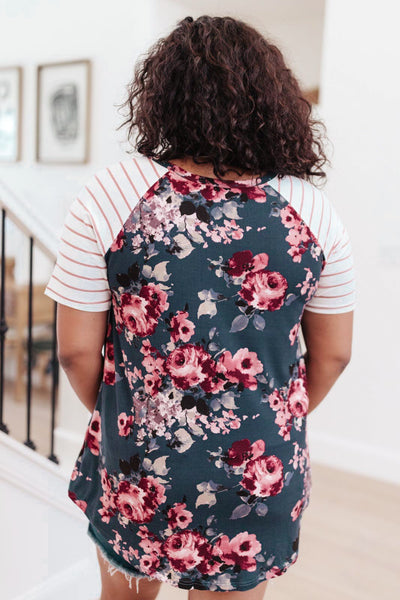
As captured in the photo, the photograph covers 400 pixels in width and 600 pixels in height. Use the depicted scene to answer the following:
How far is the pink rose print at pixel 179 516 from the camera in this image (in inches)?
38.1

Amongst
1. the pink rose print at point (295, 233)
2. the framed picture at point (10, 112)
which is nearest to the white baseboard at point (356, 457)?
the pink rose print at point (295, 233)

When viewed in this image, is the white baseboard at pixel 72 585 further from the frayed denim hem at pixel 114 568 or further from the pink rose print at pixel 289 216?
the pink rose print at pixel 289 216

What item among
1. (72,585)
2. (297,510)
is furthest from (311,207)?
(72,585)

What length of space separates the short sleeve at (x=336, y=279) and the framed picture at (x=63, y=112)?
3.59m

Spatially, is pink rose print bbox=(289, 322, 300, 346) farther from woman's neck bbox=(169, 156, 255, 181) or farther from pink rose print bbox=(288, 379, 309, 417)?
woman's neck bbox=(169, 156, 255, 181)

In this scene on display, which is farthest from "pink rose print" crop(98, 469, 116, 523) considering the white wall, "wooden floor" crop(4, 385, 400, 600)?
the white wall

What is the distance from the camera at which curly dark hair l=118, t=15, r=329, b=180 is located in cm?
93

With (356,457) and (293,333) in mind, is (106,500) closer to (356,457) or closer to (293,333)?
(293,333)

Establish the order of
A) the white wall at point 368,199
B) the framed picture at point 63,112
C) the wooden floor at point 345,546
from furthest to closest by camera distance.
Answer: the framed picture at point 63,112 < the white wall at point 368,199 < the wooden floor at point 345,546

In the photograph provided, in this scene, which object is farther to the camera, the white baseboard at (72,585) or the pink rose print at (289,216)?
the white baseboard at (72,585)

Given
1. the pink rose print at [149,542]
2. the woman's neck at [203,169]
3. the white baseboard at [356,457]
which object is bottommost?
the white baseboard at [356,457]

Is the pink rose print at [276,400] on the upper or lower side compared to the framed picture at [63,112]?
lower

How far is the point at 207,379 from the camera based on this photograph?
93cm

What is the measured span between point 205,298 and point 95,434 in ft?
1.14
